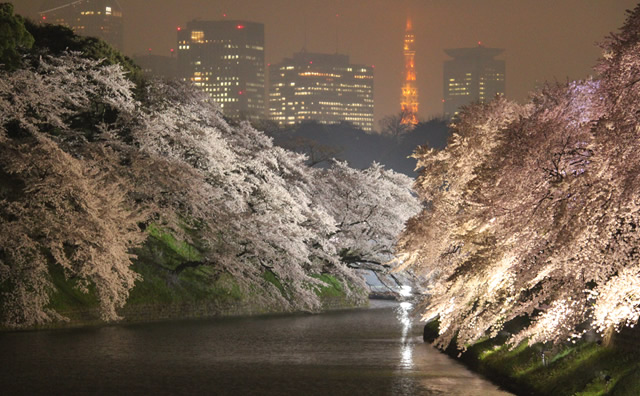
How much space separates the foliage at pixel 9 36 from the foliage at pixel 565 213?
2174cm

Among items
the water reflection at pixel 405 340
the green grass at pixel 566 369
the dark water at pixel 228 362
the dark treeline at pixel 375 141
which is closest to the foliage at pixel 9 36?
the dark water at pixel 228 362

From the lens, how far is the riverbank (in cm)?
1500

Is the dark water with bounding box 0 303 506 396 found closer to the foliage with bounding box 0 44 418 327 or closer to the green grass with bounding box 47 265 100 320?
the green grass with bounding box 47 265 100 320

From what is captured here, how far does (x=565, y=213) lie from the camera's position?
1367cm

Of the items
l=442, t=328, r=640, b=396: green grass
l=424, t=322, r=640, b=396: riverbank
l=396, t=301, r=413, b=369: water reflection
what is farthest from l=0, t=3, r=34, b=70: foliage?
l=442, t=328, r=640, b=396: green grass

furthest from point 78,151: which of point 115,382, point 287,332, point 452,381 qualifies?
point 452,381

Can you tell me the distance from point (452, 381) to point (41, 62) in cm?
2355

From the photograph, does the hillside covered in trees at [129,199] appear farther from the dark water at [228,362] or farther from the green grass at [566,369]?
the green grass at [566,369]

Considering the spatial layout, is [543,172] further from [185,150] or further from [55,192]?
[185,150]

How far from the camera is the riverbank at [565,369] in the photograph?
49.2ft

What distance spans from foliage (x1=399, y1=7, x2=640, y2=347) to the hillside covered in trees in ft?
44.0

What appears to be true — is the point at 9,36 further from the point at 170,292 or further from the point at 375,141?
the point at 375,141

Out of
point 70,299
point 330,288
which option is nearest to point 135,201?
point 70,299

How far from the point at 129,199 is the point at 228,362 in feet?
47.9
